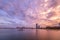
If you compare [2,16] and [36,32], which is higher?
[2,16]

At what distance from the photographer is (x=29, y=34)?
2152 mm

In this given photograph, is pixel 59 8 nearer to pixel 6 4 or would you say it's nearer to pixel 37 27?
pixel 37 27

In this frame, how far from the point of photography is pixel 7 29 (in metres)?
2.08

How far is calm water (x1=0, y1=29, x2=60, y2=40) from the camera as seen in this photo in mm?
2045

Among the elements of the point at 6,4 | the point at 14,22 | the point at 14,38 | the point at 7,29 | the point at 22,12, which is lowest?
the point at 14,38

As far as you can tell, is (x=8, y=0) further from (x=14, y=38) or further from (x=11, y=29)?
(x=14, y=38)

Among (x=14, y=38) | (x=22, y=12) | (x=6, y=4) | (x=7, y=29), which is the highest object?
(x=6, y=4)

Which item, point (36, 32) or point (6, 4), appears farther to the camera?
point (36, 32)

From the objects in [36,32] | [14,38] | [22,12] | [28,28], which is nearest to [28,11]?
[22,12]

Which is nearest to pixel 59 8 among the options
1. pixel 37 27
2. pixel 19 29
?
pixel 37 27

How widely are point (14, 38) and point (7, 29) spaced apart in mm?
261

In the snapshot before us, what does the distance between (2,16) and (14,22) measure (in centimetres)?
29

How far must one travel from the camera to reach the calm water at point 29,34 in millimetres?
2045

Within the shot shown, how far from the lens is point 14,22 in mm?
2066
